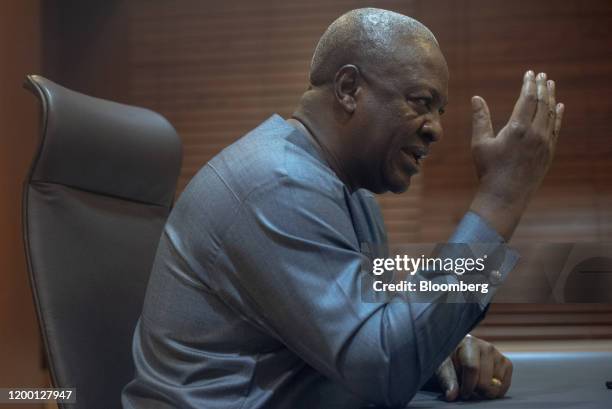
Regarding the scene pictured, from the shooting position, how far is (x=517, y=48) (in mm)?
2576

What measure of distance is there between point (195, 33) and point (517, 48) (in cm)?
119

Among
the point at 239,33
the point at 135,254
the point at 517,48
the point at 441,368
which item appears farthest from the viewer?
the point at 239,33

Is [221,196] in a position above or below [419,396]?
above

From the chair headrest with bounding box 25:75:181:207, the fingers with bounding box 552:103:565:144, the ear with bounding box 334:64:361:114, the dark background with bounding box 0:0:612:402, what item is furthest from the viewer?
the dark background with bounding box 0:0:612:402

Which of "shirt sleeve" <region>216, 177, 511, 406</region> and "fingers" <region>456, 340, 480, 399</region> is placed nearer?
"shirt sleeve" <region>216, 177, 511, 406</region>

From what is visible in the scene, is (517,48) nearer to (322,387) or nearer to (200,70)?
(200,70)

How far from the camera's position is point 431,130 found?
3.15 ft

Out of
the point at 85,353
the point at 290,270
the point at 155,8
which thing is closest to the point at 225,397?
the point at 290,270

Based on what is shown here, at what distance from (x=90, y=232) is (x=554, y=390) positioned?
2.32 ft

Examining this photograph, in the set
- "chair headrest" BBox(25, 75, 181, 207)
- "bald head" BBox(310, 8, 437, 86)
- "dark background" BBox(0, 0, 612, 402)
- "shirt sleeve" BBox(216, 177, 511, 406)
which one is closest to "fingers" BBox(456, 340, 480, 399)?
"shirt sleeve" BBox(216, 177, 511, 406)

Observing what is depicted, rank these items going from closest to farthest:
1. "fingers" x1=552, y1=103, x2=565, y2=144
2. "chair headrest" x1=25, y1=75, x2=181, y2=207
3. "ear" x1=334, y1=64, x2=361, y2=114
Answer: "fingers" x1=552, y1=103, x2=565, y2=144 < "ear" x1=334, y1=64, x2=361, y2=114 < "chair headrest" x1=25, y1=75, x2=181, y2=207

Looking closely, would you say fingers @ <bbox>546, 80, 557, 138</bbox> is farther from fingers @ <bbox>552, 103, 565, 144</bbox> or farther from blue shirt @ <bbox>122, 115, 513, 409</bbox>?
blue shirt @ <bbox>122, 115, 513, 409</bbox>

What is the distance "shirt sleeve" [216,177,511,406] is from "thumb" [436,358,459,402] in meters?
0.17

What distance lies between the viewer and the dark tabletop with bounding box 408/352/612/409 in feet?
2.70
